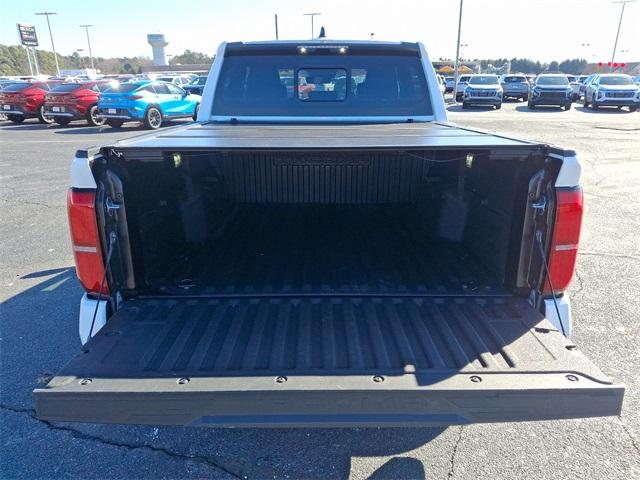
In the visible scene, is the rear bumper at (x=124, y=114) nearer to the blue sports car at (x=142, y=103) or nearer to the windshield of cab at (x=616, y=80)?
the blue sports car at (x=142, y=103)

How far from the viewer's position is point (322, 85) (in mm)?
4461

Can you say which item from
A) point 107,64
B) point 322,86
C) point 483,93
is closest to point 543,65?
point 483,93

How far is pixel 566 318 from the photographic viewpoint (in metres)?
2.46

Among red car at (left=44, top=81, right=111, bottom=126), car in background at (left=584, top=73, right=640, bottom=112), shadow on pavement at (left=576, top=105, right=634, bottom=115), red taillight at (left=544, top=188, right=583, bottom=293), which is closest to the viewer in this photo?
red taillight at (left=544, top=188, right=583, bottom=293)

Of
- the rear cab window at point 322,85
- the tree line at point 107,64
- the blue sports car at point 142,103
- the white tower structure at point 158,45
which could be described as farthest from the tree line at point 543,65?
the rear cab window at point 322,85

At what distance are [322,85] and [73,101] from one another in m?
16.4

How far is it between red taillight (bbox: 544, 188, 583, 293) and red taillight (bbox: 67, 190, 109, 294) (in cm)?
220

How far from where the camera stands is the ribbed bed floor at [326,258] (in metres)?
2.80

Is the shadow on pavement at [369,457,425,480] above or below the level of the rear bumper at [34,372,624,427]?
below

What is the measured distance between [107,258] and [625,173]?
1084cm

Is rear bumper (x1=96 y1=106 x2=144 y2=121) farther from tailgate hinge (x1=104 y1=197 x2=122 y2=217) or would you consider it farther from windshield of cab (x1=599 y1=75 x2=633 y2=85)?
windshield of cab (x1=599 y1=75 x2=633 y2=85)

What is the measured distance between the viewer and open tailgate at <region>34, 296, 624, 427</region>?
179cm

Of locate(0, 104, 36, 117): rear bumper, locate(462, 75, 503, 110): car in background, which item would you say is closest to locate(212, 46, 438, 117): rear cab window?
locate(0, 104, 36, 117): rear bumper

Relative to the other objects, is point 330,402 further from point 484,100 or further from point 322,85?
point 484,100
